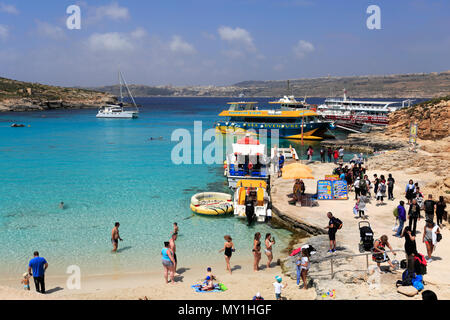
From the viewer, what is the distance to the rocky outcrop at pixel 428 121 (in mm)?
39237

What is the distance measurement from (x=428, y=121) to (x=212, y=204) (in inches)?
1312

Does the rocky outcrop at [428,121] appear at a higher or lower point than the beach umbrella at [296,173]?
higher

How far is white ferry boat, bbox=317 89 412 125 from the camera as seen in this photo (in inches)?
2376

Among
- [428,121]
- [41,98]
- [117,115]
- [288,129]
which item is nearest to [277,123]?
[288,129]

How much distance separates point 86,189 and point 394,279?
18.6 meters

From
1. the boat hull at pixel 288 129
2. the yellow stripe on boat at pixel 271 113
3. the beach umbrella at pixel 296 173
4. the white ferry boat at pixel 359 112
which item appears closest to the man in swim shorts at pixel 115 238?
the beach umbrella at pixel 296 173

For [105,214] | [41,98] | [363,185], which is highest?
[41,98]

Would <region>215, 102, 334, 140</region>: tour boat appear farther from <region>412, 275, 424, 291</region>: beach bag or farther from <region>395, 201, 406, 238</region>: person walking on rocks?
<region>412, 275, 424, 291</region>: beach bag

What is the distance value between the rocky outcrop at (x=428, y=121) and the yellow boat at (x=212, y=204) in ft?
97.3

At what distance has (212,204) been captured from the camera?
18031mm

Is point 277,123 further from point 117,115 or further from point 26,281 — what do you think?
point 117,115

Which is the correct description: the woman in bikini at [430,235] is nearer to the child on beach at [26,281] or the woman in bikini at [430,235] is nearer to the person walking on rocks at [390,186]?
the person walking on rocks at [390,186]
